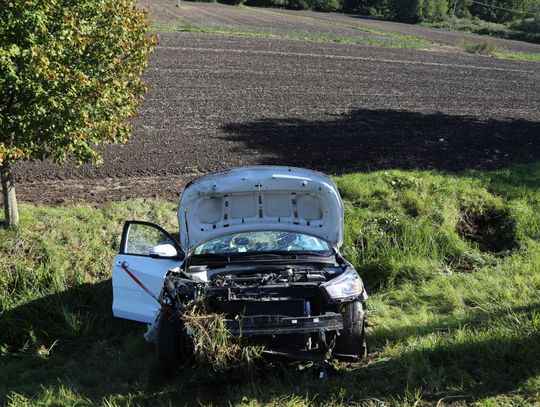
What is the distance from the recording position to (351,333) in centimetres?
460

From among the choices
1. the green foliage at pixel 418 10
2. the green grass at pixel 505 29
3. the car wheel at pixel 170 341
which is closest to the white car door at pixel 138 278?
the car wheel at pixel 170 341

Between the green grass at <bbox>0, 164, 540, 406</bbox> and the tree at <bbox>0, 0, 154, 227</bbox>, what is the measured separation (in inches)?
47.6

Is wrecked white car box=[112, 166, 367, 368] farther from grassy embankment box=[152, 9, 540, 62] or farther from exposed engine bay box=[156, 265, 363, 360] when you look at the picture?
grassy embankment box=[152, 9, 540, 62]

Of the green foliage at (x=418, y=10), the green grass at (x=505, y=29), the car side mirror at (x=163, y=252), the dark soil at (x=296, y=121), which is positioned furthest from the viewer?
the green foliage at (x=418, y=10)

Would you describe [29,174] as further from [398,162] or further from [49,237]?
[398,162]

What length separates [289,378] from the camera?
179 inches

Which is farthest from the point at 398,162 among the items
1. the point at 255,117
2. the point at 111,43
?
the point at 111,43

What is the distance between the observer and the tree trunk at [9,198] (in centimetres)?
759

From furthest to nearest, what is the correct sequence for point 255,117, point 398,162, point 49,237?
point 255,117
point 398,162
point 49,237

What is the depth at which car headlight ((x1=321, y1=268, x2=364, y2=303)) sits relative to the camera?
450cm

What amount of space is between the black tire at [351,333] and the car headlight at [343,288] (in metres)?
0.10

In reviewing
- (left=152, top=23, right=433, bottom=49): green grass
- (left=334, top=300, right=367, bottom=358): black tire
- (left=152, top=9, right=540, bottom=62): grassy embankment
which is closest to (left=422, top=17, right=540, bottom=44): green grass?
(left=152, top=9, right=540, bottom=62): grassy embankment

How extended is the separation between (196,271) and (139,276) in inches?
41.7

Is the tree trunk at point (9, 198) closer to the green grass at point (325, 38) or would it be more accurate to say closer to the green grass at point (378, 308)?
the green grass at point (378, 308)
